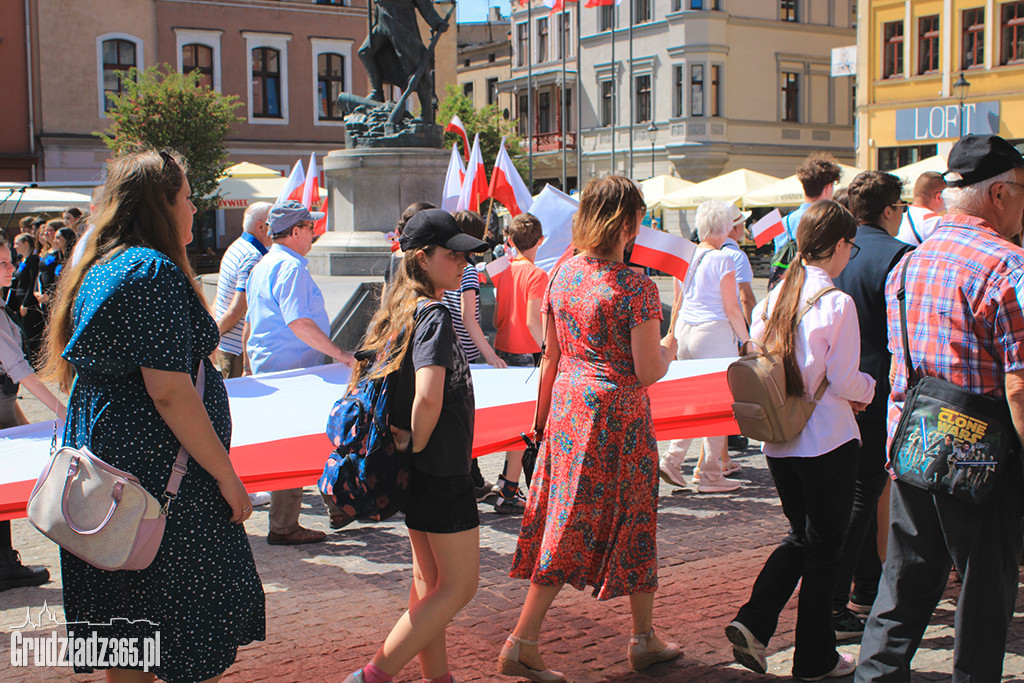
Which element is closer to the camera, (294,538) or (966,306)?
(966,306)

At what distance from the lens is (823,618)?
4090 mm

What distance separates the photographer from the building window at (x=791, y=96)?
50875 millimetres

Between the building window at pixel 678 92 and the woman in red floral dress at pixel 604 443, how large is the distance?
154 feet

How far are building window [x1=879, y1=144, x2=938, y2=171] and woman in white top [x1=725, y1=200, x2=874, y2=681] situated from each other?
35.9m

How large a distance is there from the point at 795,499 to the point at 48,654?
3.21 metres

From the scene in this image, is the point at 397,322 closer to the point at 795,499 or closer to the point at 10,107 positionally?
the point at 795,499

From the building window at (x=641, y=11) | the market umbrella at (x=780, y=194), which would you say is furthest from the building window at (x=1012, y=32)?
the building window at (x=641, y=11)

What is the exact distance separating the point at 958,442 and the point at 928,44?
38858mm

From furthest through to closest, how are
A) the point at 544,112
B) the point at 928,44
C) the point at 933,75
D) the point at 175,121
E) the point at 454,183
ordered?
the point at 544,112, the point at 928,44, the point at 933,75, the point at 175,121, the point at 454,183

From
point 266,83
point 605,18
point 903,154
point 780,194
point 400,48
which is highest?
point 605,18

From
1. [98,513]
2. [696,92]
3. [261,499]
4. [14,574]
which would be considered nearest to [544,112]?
[696,92]

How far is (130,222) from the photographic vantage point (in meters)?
3.04

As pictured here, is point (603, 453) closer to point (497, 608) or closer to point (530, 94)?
point (497, 608)

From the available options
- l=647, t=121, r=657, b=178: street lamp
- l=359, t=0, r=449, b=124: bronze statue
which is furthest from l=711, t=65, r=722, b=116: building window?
l=359, t=0, r=449, b=124: bronze statue
